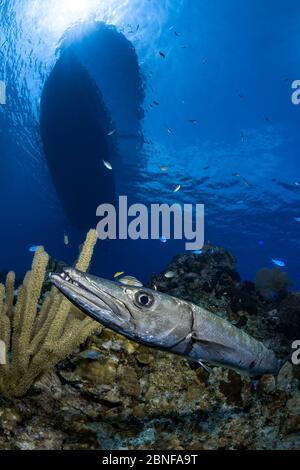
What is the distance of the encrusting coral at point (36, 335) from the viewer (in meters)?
3.30

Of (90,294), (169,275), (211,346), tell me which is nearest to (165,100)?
(169,275)

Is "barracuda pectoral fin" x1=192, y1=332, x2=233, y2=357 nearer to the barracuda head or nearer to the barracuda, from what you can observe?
the barracuda

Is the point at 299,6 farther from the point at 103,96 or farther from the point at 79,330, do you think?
the point at 79,330

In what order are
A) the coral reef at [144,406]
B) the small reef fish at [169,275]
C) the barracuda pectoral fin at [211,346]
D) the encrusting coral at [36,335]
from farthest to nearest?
the small reef fish at [169,275] < the encrusting coral at [36,335] < the coral reef at [144,406] < the barracuda pectoral fin at [211,346]

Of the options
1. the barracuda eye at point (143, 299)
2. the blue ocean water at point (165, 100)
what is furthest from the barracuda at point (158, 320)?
the blue ocean water at point (165, 100)

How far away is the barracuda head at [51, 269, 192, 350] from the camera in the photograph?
2258mm

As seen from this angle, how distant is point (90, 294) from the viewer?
2.30 m

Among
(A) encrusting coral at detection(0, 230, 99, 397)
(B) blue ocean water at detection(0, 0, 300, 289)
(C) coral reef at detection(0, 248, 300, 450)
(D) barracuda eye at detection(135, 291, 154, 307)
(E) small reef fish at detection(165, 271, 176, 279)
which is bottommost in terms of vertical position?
(C) coral reef at detection(0, 248, 300, 450)

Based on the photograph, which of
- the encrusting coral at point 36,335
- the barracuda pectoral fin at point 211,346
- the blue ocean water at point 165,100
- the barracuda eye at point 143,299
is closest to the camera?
the barracuda eye at point 143,299

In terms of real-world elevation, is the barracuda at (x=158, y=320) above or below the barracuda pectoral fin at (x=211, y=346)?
above

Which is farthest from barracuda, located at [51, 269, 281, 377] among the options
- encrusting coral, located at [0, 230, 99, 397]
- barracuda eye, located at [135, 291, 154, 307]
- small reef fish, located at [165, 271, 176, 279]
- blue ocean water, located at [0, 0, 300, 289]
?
blue ocean water, located at [0, 0, 300, 289]

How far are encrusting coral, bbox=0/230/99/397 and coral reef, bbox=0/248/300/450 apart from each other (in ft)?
0.66

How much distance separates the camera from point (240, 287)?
912 cm

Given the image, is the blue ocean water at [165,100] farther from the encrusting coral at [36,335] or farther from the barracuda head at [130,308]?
the barracuda head at [130,308]
